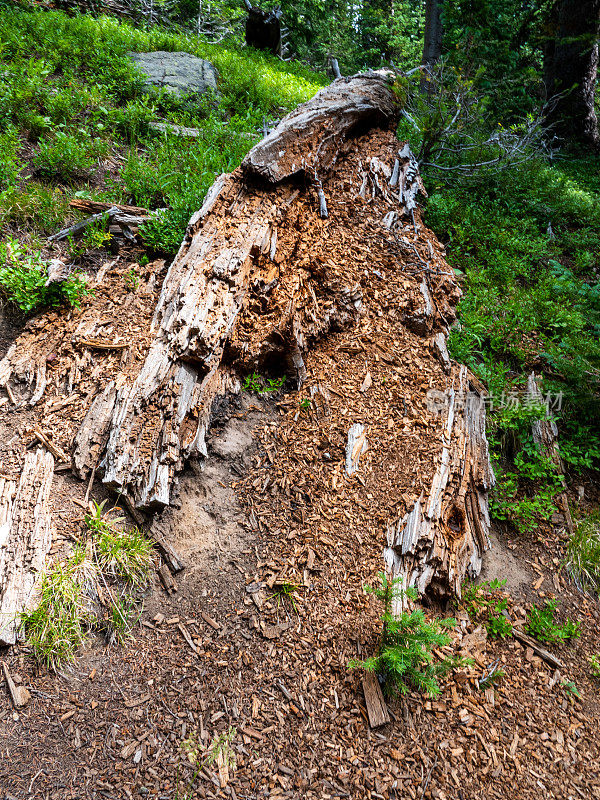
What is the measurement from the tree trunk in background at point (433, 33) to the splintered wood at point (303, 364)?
7486 millimetres

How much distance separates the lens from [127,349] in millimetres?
3689

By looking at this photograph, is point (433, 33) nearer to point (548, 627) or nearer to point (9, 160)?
point (9, 160)

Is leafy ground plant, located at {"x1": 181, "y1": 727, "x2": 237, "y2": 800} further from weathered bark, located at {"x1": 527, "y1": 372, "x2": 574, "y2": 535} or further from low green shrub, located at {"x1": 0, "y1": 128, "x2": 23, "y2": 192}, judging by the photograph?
low green shrub, located at {"x1": 0, "y1": 128, "x2": 23, "y2": 192}

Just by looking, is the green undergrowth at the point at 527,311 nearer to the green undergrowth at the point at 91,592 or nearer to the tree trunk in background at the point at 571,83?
the tree trunk in background at the point at 571,83

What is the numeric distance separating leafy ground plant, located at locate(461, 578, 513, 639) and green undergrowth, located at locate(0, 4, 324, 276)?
13.4 ft

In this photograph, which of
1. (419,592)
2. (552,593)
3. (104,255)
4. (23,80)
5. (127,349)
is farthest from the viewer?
(23,80)

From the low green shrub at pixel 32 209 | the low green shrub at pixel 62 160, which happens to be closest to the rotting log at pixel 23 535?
the low green shrub at pixel 32 209

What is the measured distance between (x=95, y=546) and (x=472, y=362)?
3.59 metres

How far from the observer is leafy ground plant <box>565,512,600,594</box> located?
3203 mm

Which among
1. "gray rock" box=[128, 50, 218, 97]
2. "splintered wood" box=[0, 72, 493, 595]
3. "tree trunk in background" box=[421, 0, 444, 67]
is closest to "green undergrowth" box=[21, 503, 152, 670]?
"splintered wood" box=[0, 72, 493, 595]

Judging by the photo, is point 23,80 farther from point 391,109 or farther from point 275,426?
point 275,426

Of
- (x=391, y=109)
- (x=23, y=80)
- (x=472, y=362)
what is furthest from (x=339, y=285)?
(x=23, y=80)

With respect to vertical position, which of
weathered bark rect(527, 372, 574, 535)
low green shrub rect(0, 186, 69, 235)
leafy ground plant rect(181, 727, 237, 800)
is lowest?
leafy ground plant rect(181, 727, 237, 800)

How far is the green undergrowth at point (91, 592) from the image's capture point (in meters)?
2.55
